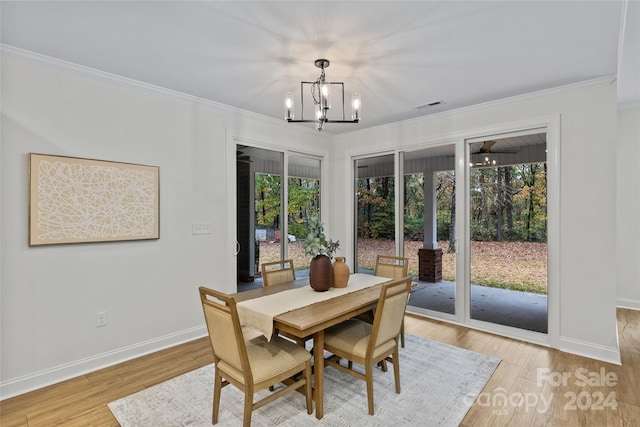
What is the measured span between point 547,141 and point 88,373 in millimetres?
4802

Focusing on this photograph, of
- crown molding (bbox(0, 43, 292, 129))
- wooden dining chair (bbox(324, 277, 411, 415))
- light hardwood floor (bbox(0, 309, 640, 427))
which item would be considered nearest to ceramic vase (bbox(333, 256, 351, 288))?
wooden dining chair (bbox(324, 277, 411, 415))

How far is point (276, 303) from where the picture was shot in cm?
236

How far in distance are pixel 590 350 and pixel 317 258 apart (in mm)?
2744

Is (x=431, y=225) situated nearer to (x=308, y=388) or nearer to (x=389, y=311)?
(x=389, y=311)

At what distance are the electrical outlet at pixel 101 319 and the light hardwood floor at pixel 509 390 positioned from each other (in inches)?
15.6

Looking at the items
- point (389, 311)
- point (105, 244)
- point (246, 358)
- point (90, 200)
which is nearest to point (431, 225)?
point (389, 311)

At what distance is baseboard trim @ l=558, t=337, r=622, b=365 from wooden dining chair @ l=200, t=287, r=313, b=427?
2.67m

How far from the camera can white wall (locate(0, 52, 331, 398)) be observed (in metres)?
2.51

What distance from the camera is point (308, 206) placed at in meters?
5.00

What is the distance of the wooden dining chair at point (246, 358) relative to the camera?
6.07 feet

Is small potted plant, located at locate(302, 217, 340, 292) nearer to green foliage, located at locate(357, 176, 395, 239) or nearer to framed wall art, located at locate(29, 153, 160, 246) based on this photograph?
framed wall art, located at locate(29, 153, 160, 246)

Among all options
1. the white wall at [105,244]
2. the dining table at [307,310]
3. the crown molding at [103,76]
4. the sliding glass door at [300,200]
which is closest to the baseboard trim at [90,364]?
the white wall at [105,244]

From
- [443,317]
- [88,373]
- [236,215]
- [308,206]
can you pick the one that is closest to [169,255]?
[236,215]

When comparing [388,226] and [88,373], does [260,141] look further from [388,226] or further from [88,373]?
[88,373]
